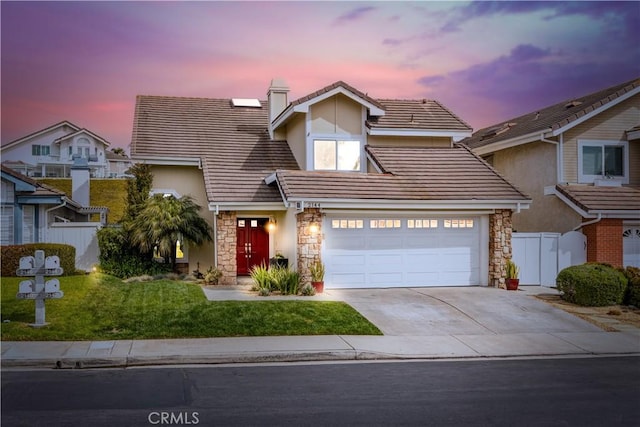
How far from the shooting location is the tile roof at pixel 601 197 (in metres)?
22.3

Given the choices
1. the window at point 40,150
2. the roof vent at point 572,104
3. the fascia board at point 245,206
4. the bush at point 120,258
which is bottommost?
the bush at point 120,258

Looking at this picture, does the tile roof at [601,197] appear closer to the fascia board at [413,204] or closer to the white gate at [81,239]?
the fascia board at [413,204]

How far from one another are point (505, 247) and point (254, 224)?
8.82 meters

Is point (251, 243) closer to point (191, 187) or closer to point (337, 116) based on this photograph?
point (191, 187)

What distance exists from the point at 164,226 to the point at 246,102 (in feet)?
33.5

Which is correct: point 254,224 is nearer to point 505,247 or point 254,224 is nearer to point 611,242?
point 505,247

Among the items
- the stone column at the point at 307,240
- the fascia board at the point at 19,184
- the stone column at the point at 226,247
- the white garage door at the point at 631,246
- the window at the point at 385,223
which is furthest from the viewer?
the white garage door at the point at 631,246

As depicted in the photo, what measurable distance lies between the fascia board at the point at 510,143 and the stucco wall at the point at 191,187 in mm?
12682

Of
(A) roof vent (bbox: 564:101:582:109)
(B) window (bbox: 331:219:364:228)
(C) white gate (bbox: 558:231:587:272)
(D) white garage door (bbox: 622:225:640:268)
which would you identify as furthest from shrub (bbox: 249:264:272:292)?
(A) roof vent (bbox: 564:101:582:109)

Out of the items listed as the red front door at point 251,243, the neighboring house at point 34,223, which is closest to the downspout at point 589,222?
the red front door at point 251,243

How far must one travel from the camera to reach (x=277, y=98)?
2717 cm

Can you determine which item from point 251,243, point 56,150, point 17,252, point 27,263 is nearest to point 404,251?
point 251,243

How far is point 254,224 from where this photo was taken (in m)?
23.7

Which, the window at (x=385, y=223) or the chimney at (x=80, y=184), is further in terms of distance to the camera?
the chimney at (x=80, y=184)
